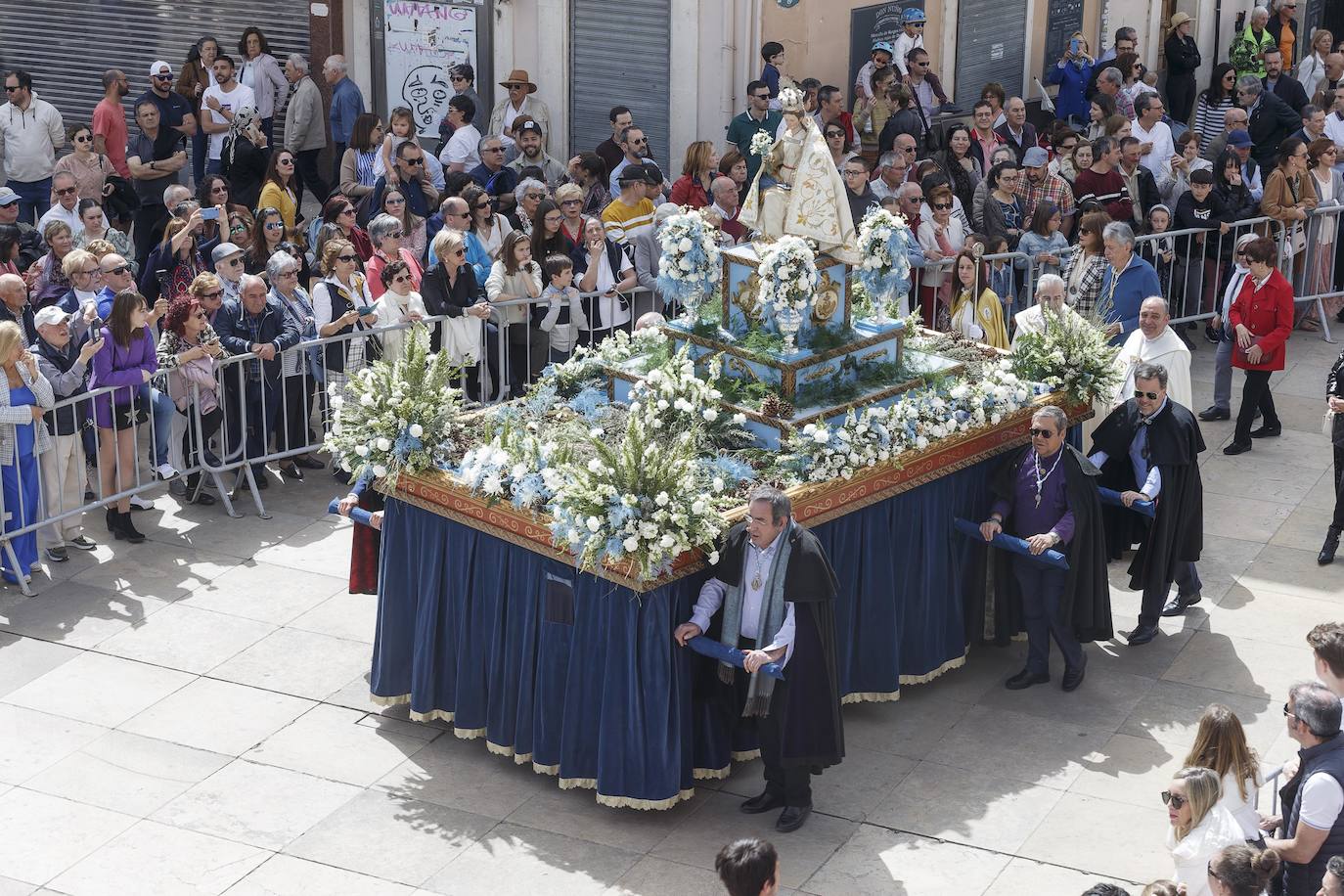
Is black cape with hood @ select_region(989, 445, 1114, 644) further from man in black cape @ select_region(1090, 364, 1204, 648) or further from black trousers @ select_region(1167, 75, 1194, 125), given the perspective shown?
black trousers @ select_region(1167, 75, 1194, 125)

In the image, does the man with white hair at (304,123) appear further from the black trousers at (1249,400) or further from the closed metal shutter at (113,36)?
the black trousers at (1249,400)

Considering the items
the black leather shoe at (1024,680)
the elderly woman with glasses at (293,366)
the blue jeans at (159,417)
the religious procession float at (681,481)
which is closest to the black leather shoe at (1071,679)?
the black leather shoe at (1024,680)

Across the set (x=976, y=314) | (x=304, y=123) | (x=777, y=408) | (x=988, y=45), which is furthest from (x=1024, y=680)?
(x=988, y=45)

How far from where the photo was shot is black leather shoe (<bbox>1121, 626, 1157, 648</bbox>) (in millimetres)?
11289

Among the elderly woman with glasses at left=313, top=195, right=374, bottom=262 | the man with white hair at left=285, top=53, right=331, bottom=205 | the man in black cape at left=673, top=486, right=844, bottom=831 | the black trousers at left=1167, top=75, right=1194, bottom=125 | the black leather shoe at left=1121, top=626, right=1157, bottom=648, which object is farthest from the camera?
the black trousers at left=1167, top=75, right=1194, bottom=125

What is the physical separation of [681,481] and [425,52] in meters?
11.4

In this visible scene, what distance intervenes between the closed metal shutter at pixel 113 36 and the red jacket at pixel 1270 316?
10459 mm

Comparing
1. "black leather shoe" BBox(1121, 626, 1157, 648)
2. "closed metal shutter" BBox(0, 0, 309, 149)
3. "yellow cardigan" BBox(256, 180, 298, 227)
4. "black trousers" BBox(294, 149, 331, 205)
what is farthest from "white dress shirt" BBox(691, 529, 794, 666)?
"closed metal shutter" BBox(0, 0, 309, 149)

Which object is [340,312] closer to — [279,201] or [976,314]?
[279,201]

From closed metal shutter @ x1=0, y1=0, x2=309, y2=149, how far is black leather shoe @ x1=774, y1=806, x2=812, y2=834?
12.8 metres

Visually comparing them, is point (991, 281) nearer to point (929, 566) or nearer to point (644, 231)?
point (644, 231)

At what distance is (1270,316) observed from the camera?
14.0 metres

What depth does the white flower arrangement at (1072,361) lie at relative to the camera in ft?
37.2

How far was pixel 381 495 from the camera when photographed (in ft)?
35.8
